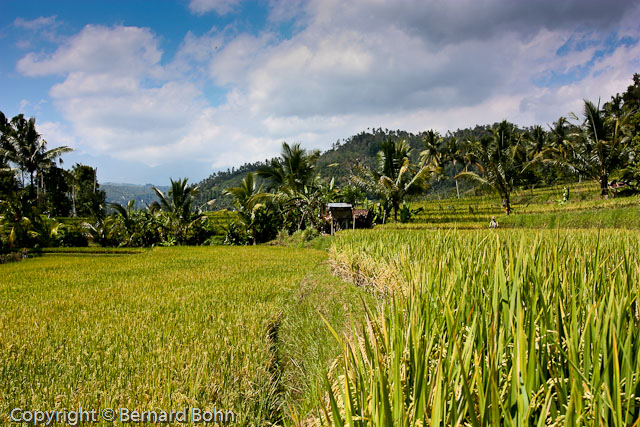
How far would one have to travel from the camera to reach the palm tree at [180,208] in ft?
54.9

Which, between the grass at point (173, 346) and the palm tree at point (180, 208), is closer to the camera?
the grass at point (173, 346)

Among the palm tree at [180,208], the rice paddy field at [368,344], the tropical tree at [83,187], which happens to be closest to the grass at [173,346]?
the rice paddy field at [368,344]

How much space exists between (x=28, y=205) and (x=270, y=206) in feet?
35.6

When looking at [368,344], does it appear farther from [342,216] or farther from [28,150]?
[28,150]

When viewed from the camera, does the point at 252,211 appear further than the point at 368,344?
Yes

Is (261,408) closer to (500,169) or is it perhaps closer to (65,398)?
(65,398)

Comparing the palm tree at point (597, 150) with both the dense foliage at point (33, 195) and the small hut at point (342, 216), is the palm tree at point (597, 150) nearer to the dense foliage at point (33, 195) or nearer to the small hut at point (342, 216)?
the small hut at point (342, 216)

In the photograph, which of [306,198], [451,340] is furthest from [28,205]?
[451,340]

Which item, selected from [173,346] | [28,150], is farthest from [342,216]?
[28,150]

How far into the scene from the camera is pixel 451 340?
1.23m

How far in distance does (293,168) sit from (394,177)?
16.5ft

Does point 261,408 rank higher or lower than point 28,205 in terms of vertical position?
lower

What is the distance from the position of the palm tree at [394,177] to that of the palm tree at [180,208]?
8.30 meters

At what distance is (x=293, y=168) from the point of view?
1662 cm
